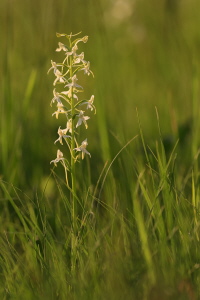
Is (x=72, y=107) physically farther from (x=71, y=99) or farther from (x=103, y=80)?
(x=103, y=80)

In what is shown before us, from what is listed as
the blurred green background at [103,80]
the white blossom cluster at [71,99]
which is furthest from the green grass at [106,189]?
the white blossom cluster at [71,99]

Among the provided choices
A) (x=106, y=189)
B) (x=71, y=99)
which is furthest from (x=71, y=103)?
(x=106, y=189)

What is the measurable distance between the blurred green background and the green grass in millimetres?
13

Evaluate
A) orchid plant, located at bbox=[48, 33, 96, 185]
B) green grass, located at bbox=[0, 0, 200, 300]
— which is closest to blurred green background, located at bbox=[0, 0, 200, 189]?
green grass, located at bbox=[0, 0, 200, 300]

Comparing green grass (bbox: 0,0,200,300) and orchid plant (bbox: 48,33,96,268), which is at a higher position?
orchid plant (bbox: 48,33,96,268)

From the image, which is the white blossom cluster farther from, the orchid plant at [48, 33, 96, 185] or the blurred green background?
the blurred green background

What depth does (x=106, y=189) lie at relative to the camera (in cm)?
235

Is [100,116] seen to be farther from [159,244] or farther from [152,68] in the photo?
[152,68]

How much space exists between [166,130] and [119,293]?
2.12 m

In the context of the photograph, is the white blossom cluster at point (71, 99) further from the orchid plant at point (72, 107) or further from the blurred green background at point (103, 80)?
the blurred green background at point (103, 80)

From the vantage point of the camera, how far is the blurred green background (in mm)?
2969

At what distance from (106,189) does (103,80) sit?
3.08ft

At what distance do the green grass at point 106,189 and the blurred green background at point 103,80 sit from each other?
0.01 m

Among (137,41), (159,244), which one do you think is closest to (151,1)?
(137,41)
